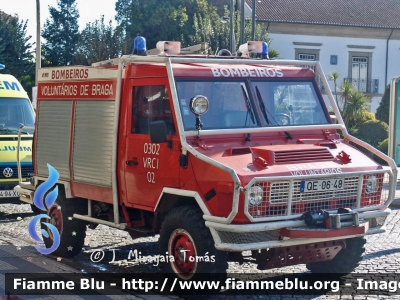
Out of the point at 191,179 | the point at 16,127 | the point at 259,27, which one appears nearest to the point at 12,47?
the point at 259,27

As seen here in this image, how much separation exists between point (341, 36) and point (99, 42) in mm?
15898

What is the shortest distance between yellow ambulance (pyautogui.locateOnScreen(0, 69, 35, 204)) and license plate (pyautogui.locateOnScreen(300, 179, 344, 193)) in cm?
744

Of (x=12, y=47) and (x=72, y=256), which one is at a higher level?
(x=12, y=47)

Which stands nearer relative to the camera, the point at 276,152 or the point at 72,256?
the point at 276,152

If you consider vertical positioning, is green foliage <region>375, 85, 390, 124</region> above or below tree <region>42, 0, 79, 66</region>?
below

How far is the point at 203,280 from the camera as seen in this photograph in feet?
24.6

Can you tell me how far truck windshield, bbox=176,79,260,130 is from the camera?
27.0ft

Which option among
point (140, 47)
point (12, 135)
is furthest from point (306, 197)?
point (12, 135)

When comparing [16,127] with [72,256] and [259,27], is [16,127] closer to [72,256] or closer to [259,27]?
[72,256]

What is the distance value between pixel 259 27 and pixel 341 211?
3481 centimetres

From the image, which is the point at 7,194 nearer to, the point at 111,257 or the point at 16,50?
the point at 111,257

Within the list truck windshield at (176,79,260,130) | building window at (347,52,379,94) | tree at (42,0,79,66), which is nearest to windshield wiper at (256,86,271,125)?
truck windshield at (176,79,260,130)

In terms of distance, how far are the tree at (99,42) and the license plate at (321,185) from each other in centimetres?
3901

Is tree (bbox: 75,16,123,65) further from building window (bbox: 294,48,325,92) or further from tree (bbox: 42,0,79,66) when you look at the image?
building window (bbox: 294,48,325,92)
